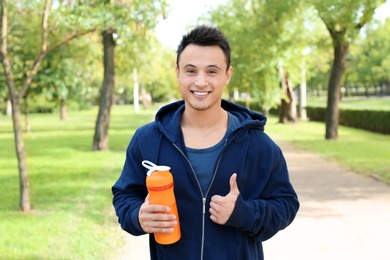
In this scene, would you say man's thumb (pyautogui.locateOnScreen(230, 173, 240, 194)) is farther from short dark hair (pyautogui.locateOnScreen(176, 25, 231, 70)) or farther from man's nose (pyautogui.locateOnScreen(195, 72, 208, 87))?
short dark hair (pyautogui.locateOnScreen(176, 25, 231, 70))

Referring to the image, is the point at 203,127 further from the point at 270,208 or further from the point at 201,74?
the point at 270,208

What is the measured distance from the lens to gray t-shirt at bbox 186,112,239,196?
233cm

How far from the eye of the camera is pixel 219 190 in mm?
2297

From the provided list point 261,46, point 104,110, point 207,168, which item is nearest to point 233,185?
point 207,168

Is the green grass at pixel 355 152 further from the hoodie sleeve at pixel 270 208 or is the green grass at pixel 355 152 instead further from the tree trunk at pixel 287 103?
the hoodie sleeve at pixel 270 208

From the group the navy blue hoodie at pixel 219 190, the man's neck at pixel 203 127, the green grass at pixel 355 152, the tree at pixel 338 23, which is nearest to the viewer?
the navy blue hoodie at pixel 219 190

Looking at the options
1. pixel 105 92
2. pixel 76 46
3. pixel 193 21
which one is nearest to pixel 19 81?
pixel 76 46

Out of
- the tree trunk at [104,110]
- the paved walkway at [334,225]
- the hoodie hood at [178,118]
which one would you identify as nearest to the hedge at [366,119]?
the tree trunk at [104,110]

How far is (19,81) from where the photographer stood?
2103cm

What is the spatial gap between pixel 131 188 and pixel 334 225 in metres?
5.55

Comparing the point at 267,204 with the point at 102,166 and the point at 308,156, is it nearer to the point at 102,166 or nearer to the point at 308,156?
the point at 102,166

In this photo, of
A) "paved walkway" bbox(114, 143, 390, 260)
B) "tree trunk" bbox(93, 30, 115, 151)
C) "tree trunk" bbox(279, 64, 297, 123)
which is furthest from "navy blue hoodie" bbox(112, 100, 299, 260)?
"tree trunk" bbox(279, 64, 297, 123)

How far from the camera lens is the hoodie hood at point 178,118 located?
2.40 m

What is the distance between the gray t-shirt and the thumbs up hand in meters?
0.17
